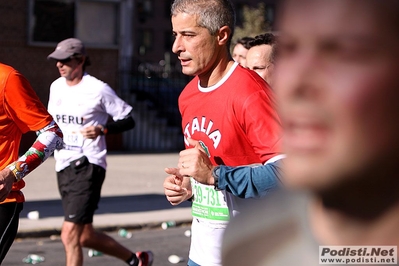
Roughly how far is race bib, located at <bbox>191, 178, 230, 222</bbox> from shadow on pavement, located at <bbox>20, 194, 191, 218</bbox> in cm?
720

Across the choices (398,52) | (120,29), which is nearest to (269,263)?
(398,52)

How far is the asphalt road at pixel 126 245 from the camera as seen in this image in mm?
8336

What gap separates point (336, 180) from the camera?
2.45 ft

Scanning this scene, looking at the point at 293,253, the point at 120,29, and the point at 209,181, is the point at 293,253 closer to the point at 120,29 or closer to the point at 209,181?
the point at 209,181

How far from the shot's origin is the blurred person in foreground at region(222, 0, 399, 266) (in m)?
0.74

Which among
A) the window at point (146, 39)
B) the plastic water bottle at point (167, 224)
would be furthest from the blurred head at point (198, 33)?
the window at point (146, 39)

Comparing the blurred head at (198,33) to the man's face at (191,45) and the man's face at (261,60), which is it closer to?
the man's face at (191,45)

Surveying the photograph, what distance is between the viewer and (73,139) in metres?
7.07

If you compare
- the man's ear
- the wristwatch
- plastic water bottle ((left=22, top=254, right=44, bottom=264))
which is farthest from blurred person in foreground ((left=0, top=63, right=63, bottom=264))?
plastic water bottle ((left=22, top=254, right=44, bottom=264))

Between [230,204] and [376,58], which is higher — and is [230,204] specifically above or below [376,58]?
below

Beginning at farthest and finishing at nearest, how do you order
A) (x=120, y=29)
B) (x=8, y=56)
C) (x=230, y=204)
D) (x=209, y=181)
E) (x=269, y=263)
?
(x=120, y=29) → (x=8, y=56) → (x=230, y=204) → (x=209, y=181) → (x=269, y=263)

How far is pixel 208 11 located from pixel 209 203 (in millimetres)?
889

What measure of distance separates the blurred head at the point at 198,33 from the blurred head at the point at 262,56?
4.18 feet

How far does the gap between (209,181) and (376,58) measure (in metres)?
2.28
